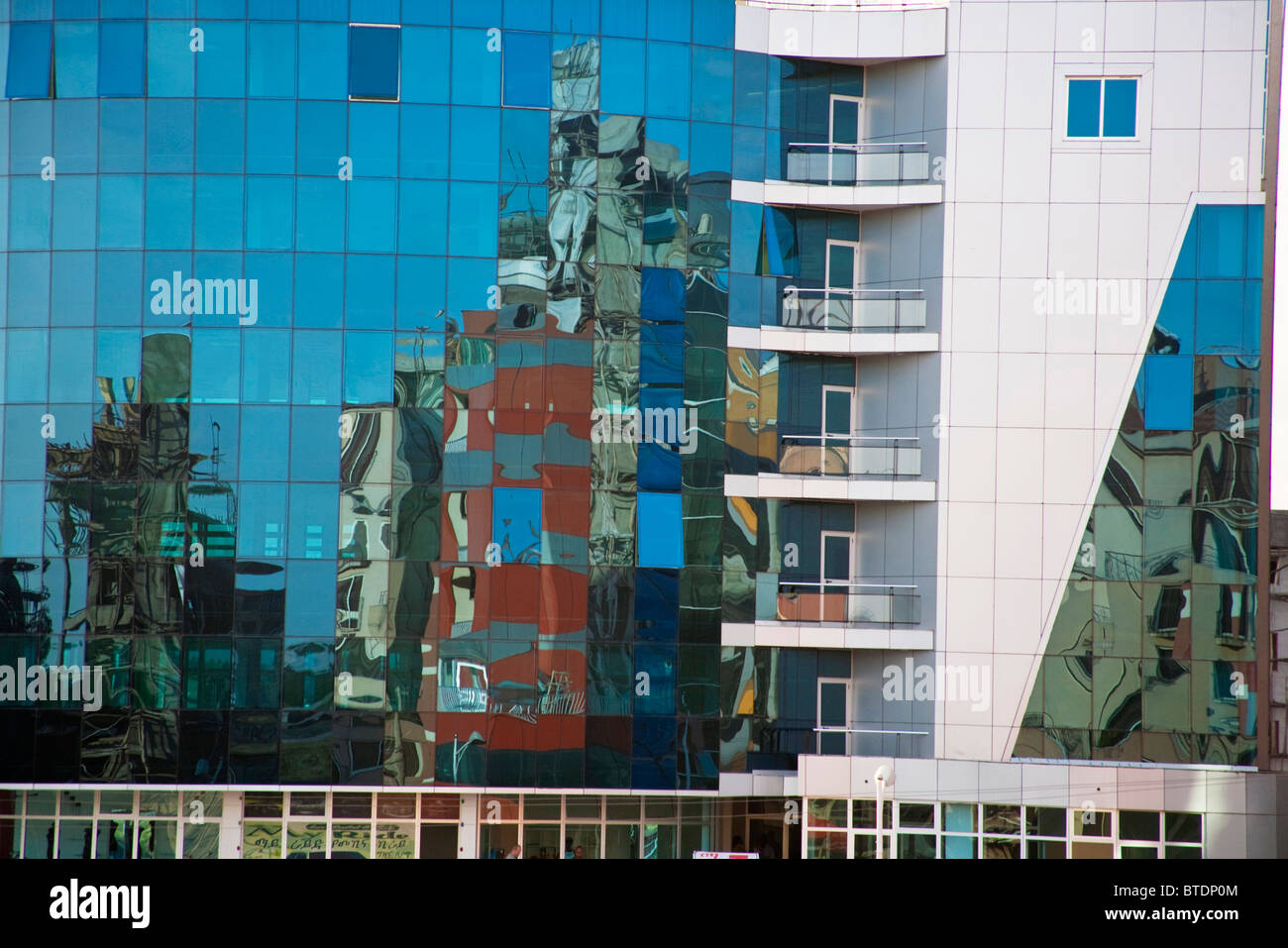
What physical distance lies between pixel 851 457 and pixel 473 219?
10296 mm

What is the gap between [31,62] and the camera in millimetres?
30688

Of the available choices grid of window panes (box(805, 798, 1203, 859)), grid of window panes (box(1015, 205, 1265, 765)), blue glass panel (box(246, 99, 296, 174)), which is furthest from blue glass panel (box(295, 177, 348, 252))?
grid of window panes (box(1015, 205, 1265, 765))

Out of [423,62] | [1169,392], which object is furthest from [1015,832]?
[423,62]

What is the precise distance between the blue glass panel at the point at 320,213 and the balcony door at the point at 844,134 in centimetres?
1137

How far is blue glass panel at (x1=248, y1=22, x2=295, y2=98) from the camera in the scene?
99.4ft

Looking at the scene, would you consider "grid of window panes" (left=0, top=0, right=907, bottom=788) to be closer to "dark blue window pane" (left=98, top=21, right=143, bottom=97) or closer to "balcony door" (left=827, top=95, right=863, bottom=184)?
"dark blue window pane" (left=98, top=21, right=143, bottom=97)

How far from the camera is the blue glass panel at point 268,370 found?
98.4ft

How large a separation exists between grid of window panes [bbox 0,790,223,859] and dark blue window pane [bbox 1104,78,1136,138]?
25167 mm

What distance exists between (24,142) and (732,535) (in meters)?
18.5

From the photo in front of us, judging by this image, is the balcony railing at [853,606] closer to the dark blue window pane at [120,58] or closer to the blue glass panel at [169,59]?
the blue glass panel at [169,59]

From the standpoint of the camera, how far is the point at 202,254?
98.9ft

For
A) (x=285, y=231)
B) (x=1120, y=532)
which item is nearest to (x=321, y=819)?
(x=285, y=231)

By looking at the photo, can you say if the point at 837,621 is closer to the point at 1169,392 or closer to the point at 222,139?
the point at 1169,392

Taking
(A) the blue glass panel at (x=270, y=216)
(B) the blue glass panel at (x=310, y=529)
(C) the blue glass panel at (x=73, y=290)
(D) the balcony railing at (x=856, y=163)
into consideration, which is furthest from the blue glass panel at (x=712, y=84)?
(C) the blue glass panel at (x=73, y=290)
